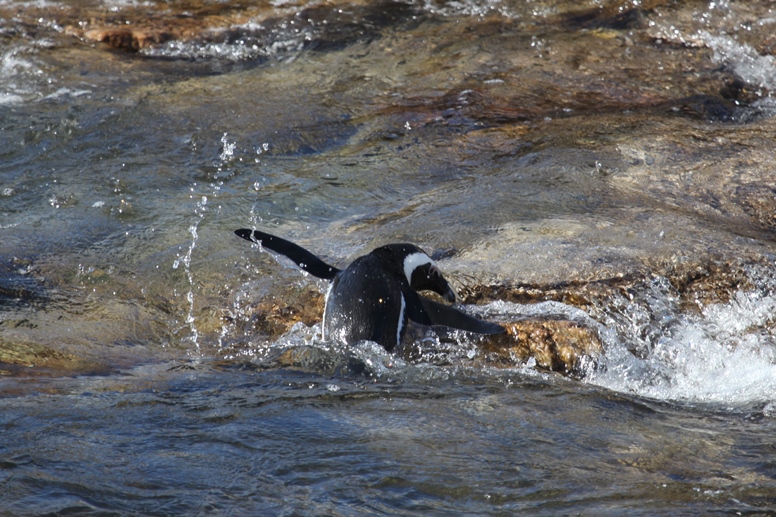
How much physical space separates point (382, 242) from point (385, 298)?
0.85 metres

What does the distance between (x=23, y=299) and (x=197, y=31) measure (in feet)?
14.5

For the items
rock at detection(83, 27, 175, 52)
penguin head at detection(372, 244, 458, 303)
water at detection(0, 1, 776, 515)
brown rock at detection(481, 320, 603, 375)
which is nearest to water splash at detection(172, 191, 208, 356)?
water at detection(0, 1, 776, 515)

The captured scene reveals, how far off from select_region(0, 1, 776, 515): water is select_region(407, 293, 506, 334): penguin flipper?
0.08 m

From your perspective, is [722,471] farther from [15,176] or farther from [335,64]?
[335,64]

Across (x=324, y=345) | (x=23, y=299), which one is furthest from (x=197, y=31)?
(x=324, y=345)

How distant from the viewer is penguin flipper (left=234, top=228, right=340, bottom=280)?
4066 millimetres

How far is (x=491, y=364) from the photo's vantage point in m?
3.62

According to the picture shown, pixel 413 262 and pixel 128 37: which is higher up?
pixel 128 37

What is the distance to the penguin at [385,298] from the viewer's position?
3.68m

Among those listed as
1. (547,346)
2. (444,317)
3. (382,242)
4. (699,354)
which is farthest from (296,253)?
(699,354)

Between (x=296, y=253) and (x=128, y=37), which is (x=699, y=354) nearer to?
(x=296, y=253)

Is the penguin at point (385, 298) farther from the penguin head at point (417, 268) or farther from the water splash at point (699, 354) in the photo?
the water splash at point (699, 354)

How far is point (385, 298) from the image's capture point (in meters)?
3.78

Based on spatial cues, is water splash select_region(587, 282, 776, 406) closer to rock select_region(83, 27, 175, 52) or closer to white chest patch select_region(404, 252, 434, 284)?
white chest patch select_region(404, 252, 434, 284)
